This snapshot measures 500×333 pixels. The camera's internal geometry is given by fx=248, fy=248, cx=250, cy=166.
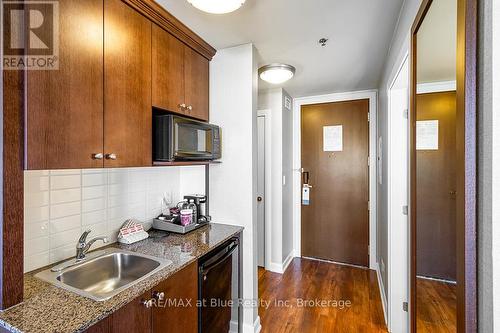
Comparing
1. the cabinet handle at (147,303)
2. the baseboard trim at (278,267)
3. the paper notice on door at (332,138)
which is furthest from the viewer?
the paper notice on door at (332,138)

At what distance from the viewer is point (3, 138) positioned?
91 centimetres

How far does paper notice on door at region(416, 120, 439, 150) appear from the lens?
1068 mm

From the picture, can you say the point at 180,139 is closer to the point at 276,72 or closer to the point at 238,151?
the point at 238,151

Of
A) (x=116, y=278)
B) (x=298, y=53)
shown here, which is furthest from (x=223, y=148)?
(x=116, y=278)

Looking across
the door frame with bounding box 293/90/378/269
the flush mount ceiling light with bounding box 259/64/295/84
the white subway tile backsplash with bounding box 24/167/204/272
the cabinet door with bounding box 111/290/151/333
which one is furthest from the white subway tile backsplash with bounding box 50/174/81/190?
the door frame with bounding box 293/90/378/269

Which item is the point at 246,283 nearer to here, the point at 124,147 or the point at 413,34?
the point at 124,147

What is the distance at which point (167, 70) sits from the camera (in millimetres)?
1687

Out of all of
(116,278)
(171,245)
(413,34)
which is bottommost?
(116,278)

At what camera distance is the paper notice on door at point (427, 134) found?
1068 millimetres

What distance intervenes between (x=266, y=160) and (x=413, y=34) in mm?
2123

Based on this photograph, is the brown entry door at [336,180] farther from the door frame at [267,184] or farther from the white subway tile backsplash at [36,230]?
the white subway tile backsplash at [36,230]

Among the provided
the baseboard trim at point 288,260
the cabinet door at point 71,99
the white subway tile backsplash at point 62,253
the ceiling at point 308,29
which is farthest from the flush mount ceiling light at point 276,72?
the baseboard trim at point 288,260

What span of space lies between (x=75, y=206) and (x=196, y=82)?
3.99 feet

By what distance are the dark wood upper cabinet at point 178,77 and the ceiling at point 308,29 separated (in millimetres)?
171
